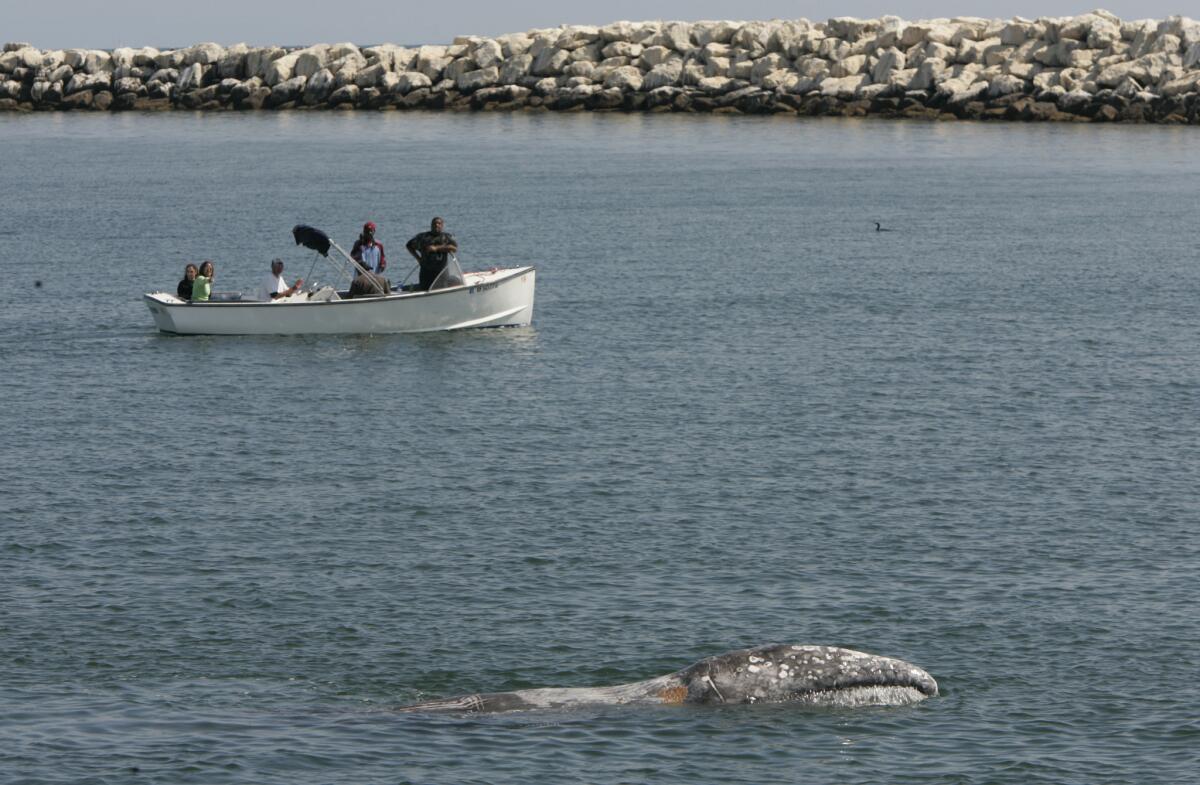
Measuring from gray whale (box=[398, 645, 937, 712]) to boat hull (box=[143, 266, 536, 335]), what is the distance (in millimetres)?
24790

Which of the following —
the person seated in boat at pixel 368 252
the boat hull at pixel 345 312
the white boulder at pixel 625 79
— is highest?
the white boulder at pixel 625 79

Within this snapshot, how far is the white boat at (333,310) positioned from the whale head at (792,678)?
25.5 m

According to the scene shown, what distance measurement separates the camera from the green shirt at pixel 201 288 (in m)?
46.0

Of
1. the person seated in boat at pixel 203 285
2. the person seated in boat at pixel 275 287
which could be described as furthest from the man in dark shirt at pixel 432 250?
the person seated in boat at pixel 203 285

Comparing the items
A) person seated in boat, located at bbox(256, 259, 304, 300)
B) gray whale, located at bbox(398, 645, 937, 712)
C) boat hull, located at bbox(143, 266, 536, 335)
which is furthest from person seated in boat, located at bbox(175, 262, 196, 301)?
gray whale, located at bbox(398, 645, 937, 712)

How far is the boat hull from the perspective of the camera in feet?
149

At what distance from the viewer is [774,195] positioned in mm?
82875

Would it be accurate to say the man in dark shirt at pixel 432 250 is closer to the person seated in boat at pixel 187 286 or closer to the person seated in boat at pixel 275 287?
the person seated in boat at pixel 275 287

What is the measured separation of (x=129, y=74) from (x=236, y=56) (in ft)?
28.2

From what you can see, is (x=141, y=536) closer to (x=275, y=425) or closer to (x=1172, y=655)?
(x=275, y=425)

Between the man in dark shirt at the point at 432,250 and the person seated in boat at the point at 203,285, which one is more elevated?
the man in dark shirt at the point at 432,250

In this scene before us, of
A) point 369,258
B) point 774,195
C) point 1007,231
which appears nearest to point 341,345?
point 369,258

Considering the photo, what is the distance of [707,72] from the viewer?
130 m

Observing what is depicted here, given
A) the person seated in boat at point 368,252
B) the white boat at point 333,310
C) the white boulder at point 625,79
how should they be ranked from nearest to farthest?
the white boat at point 333,310 < the person seated in boat at point 368,252 < the white boulder at point 625,79
